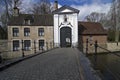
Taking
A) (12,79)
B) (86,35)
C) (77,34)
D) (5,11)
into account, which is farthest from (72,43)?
(12,79)

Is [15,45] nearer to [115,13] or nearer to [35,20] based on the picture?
[35,20]

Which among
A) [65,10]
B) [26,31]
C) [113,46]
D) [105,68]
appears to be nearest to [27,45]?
[26,31]

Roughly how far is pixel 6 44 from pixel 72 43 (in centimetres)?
1076

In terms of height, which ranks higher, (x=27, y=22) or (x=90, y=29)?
(x=27, y=22)

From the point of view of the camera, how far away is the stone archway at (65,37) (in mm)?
41625

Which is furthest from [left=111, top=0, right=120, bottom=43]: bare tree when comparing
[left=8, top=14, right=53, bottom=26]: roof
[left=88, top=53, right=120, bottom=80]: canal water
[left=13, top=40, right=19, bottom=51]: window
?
[left=88, top=53, right=120, bottom=80]: canal water

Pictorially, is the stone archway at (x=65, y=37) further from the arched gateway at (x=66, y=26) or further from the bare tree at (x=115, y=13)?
the bare tree at (x=115, y=13)

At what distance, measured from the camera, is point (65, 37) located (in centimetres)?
4166

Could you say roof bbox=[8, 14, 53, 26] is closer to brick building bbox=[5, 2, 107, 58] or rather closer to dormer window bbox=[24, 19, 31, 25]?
brick building bbox=[5, 2, 107, 58]

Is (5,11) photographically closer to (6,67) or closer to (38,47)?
(38,47)

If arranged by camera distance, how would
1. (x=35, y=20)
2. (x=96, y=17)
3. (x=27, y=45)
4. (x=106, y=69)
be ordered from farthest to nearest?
(x=96, y=17), (x=35, y=20), (x=27, y=45), (x=106, y=69)

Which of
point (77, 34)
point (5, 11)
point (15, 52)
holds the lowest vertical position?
point (15, 52)

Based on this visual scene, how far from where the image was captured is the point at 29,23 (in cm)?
4269

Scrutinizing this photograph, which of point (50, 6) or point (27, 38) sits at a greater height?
point (50, 6)
